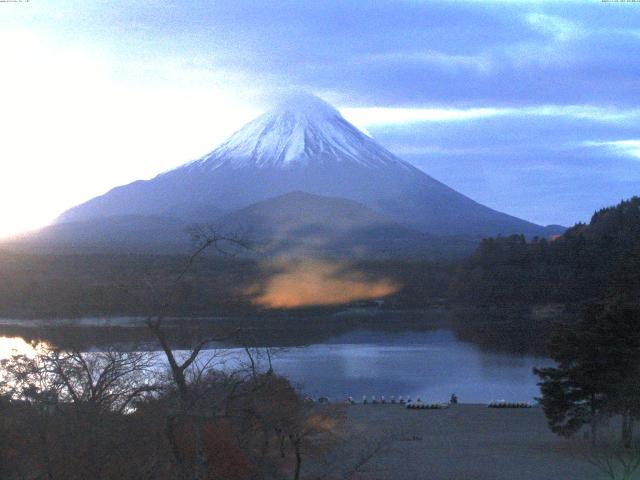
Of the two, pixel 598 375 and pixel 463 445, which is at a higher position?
pixel 598 375

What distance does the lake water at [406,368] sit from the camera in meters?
20.2

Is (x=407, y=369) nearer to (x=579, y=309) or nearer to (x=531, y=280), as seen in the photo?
(x=579, y=309)

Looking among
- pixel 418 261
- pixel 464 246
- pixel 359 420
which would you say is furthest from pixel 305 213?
pixel 359 420

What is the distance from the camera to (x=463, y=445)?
13648 millimetres

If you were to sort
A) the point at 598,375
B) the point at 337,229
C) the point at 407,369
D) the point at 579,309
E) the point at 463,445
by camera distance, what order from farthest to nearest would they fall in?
1. the point at 337,229
2. the point at 407,369
3. the point at 579,309
4. the point at 463,445
5. the point at 598,375

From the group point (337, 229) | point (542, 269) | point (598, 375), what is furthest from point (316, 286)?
point (337, 229)

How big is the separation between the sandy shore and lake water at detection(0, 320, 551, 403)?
2.17 meters

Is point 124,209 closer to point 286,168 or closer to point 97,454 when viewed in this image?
point 286,168

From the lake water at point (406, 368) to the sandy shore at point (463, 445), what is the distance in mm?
2171

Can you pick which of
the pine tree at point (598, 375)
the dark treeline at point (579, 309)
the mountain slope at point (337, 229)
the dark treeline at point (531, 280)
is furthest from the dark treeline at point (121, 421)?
the mountain slope at point (337, 229)

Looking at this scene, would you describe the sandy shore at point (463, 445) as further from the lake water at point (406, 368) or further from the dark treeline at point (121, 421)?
the dark treeline at point (121, 421)

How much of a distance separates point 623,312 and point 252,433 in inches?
335

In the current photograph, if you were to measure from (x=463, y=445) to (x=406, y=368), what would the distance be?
34.4 feet

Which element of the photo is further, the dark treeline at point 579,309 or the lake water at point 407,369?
the lake water at point 407,369
